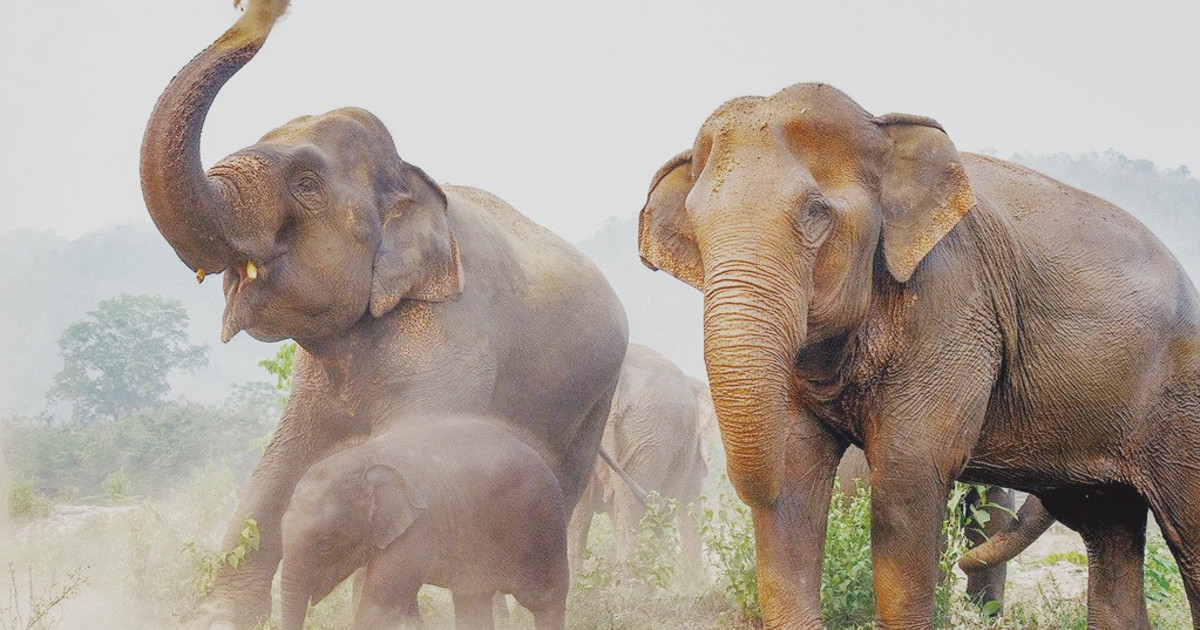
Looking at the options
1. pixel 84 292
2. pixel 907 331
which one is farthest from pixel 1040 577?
pixel 84 292

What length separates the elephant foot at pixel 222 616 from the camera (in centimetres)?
636

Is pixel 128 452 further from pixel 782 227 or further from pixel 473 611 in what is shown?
pixel 782 227

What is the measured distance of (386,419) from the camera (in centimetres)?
634

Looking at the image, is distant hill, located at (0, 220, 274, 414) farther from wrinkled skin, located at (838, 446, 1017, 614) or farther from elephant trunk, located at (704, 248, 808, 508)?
elephant trunk, located at (704, 248, 808, 508)

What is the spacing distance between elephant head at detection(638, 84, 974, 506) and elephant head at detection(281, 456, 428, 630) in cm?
144

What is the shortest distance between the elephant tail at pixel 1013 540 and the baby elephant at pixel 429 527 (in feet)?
9.30

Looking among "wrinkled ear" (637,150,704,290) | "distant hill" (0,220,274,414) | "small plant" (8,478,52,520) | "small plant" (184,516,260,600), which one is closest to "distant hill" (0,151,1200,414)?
"distant hill" (0,220,274,414)

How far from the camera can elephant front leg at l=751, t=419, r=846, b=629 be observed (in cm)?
533

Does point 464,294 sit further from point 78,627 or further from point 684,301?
point 684,301

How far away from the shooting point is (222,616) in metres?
6.40

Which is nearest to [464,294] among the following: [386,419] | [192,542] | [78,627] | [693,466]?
[386,419]

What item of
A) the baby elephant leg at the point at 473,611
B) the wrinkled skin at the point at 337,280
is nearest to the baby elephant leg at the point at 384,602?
the baby elephant leg at the point at 473,611

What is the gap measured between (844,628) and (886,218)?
3.00 meters

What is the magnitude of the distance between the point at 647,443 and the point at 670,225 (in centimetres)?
832
